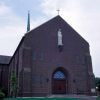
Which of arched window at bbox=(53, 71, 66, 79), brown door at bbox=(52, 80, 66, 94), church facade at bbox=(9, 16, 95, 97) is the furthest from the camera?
arched window at bbox=(53, 71, 66, 79)

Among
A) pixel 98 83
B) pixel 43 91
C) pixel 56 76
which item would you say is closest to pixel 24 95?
pixel 43 91

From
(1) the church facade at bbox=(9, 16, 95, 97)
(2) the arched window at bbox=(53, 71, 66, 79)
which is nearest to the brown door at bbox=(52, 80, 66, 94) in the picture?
(1) the church facade at bbox=(9, 16, 95, 97)

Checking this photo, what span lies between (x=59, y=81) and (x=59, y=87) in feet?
2.86

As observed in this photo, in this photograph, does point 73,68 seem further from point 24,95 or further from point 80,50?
point 24,95

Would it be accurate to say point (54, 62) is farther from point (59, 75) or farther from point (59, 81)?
point (59, 81)

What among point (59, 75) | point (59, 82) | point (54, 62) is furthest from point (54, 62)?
point (59, 82)

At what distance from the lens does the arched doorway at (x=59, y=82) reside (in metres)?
28.8

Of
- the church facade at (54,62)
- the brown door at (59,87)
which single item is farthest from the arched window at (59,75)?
the brown door at (59,87)

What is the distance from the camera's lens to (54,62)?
2897cm

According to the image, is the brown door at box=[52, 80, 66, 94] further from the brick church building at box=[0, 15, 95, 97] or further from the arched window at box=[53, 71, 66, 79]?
the arched window at box=[53, 71, 66, 79]

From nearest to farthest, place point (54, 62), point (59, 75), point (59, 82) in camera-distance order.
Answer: point (54, 62)
point (59, 82)
point (59, 75)

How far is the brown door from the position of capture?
1133 inches

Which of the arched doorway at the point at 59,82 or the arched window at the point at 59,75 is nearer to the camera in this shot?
the arched doorway at the point at 59,82

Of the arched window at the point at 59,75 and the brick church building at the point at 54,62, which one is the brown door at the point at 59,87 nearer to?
the brick church building at the point at 54,62
